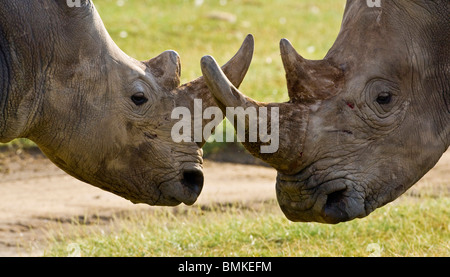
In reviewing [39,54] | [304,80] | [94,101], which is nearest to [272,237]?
[304,80]

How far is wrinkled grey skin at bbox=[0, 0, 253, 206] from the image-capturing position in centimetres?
594

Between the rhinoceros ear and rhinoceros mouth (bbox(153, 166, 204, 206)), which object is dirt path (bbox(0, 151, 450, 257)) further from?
the rhinoceros ear

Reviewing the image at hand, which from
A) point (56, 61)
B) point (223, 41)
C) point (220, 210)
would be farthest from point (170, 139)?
point (223, 41)

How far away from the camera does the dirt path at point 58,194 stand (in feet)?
28.5

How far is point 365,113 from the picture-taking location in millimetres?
5996

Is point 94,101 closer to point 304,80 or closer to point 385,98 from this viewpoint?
point 304,80

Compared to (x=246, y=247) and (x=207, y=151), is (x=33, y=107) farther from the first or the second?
(x=207, y=151)

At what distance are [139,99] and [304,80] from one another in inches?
40.5

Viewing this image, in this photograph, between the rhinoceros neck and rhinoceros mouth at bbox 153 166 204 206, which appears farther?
rhinoceros mouth at bbox 153 166 204 206

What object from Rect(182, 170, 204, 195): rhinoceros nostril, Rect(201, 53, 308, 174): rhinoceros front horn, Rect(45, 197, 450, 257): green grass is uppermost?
Rect(201, 53, 308, 174): rhinoceros front horn

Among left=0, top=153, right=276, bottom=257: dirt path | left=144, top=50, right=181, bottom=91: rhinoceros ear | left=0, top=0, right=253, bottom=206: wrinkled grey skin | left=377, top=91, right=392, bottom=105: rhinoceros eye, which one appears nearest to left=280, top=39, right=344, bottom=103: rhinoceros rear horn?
left=377, top=91, right=392, bottom=105: rhinoceros eye

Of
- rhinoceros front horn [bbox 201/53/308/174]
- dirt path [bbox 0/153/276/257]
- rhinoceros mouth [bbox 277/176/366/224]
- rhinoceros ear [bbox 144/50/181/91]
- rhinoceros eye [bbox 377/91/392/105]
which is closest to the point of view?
rhinoceros front horn [bbox 201/53/308/174]

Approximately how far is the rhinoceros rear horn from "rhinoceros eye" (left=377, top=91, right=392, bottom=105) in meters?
0.26

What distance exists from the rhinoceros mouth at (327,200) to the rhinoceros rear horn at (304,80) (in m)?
0.50
